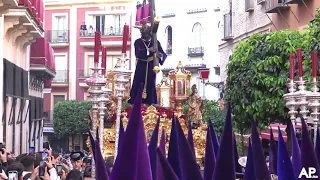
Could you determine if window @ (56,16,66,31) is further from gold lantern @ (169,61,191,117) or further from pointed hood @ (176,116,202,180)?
pointed hood @ (176,116,202,180)

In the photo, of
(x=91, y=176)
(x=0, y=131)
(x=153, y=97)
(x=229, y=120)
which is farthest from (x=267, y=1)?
(x=229, y=120)

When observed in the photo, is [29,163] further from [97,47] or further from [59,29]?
[59,29]

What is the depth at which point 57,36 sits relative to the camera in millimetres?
43500

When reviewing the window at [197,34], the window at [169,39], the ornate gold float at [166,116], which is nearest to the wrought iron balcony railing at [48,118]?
the window at [169,39]

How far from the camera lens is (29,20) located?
66.4ft

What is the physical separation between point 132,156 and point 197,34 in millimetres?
36399

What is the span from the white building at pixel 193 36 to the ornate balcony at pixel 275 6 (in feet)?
47.1

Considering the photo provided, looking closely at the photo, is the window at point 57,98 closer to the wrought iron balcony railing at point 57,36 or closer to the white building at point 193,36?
the wrought iron balcony railing at point 57,36

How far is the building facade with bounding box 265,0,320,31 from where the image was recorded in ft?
70.6

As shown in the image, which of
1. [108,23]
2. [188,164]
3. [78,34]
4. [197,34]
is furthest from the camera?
[108,23]

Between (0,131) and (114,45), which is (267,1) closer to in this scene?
(0,131)

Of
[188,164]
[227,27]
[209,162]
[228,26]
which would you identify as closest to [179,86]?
[209,162]

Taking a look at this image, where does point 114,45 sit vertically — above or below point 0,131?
above

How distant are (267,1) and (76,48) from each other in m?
20.0
